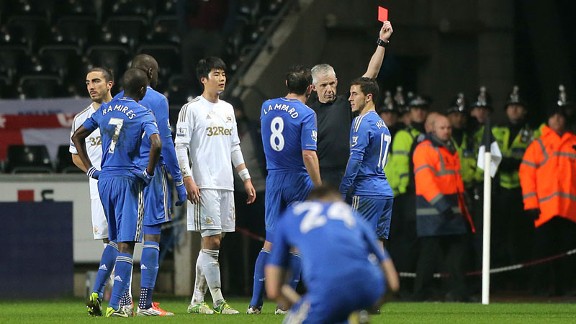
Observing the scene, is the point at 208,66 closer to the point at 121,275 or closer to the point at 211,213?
the point at 211,213

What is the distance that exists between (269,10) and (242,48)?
1323mm

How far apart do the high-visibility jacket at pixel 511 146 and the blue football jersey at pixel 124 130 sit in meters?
6.85

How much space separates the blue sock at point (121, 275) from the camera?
37.8 ft

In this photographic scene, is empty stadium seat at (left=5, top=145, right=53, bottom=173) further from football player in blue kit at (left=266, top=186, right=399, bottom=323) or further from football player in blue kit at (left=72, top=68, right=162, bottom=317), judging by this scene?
football player in blue kit at (left=266, top=186, right=399, bottom=323)

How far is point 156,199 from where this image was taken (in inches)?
480

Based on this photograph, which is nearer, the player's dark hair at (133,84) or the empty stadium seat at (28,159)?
the player's dark hair at (133,84)

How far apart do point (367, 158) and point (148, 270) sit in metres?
2.09

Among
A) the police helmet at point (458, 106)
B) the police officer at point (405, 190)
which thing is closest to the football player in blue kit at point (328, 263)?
the police officer at point (405, 190)

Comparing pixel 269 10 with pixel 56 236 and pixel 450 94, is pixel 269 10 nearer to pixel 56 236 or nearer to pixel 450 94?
pixel 450 94

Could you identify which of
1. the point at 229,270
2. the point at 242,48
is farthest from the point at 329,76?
the point at 242,48

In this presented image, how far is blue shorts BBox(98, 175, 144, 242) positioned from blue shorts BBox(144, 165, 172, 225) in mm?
584

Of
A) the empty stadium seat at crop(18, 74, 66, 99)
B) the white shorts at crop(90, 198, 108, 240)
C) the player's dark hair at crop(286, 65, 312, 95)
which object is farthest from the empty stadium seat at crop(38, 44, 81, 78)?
the player's dark hair at crop(286, 65, 312, 95)

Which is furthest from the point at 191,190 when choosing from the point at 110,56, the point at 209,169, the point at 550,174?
the point at 110,56

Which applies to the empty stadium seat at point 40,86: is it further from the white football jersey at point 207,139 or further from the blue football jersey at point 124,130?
the blue football jersey at point 124,130
